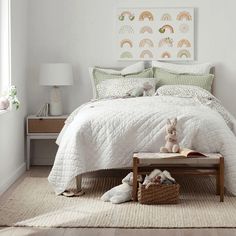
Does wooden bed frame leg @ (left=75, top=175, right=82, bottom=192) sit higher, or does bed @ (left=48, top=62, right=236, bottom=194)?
bed @ (left=48, top=62, right=236, bottom=194)

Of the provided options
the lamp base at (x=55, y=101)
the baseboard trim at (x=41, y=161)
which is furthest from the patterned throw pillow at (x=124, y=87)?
the baseboard trim at (x=41, y=161)

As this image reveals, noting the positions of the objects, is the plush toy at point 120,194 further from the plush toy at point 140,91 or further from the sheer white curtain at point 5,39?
the sheer white curtain at point 5,39

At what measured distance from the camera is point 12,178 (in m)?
5.56

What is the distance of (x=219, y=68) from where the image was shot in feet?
21.7

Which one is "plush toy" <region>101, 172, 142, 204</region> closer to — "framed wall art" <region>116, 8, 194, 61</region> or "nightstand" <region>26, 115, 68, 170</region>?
"nightstand" <region>26, 115, 68, 170</region>

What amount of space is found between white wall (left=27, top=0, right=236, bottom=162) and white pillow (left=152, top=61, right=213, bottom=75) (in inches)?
6.4

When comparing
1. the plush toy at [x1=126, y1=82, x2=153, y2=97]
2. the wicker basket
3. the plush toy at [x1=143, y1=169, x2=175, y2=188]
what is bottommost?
the wicker basket

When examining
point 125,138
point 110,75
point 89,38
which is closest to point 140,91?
point 110,75

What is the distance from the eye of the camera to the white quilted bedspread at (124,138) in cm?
488

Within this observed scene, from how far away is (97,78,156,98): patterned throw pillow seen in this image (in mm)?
6035

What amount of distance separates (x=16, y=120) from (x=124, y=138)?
143cm

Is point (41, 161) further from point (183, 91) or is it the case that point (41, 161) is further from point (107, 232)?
point (107, 232)

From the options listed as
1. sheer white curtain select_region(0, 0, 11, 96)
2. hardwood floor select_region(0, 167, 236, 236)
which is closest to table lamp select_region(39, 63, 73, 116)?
sheer white curtain select_region(0, 0, 11, 96)

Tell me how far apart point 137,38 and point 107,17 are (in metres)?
0.40
